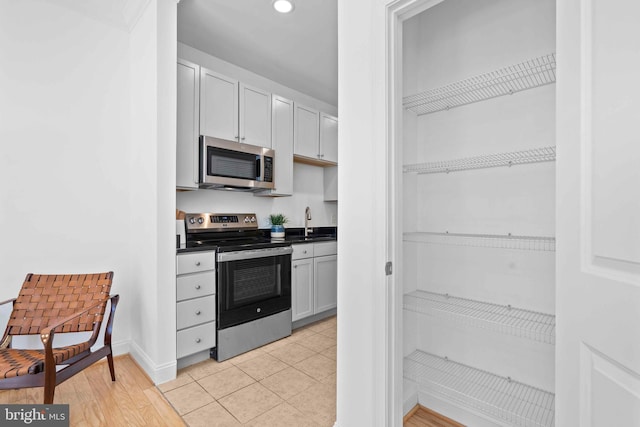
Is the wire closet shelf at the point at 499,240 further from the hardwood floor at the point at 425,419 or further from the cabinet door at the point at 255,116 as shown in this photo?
the cabinet door at the point at 255,116

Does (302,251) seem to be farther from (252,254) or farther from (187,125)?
(187,125)

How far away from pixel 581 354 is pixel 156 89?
259cm

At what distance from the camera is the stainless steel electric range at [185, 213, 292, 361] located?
2561mm

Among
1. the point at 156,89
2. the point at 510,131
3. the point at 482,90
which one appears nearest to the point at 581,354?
the point at 510,131

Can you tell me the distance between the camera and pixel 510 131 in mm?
1617

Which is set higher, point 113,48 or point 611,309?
point 113,48

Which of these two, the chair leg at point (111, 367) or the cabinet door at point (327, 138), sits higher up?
the cabinet door at point (327, 138)

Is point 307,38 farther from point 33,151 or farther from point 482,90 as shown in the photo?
point 33,151

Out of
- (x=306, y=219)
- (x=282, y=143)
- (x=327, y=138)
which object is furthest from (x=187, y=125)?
(x=306, y=219)

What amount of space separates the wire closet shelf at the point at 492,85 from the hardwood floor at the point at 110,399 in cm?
226

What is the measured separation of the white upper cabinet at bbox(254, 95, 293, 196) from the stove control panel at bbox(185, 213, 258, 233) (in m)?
0.32

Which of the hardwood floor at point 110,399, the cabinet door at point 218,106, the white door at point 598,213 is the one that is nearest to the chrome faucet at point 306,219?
the cabinet door at point 218,106

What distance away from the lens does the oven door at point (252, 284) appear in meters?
2.57

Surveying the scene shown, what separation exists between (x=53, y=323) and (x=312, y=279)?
82.8 inches
